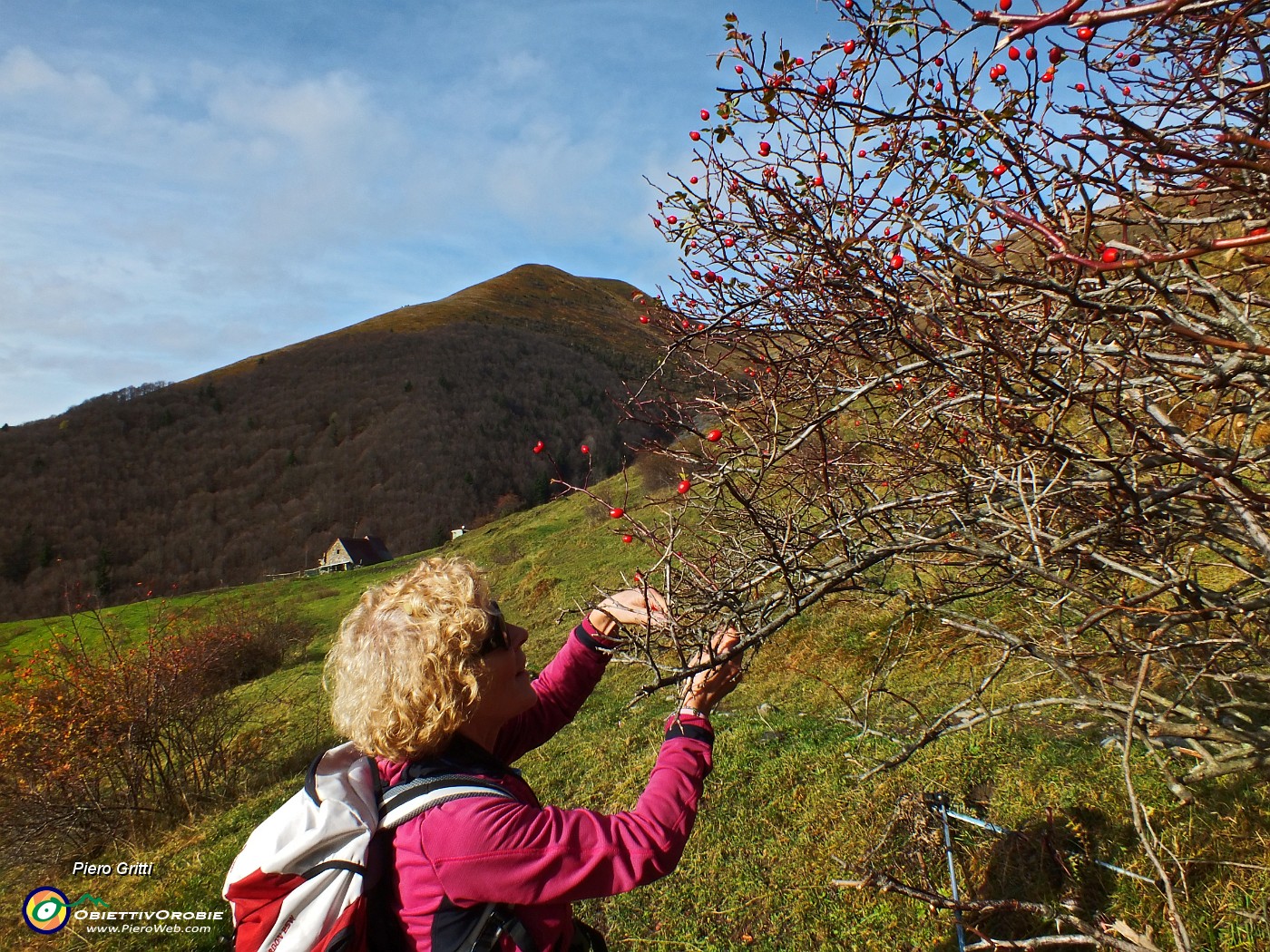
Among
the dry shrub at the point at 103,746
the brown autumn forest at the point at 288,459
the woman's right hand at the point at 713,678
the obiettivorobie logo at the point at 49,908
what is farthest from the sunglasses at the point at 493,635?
the brown autumn forest at the point at 288,459

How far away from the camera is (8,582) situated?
54062 mm

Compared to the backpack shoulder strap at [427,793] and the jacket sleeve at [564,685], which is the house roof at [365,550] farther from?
the backpack shoulder strap at [427,793]

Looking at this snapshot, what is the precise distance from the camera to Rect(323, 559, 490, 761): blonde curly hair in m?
1.59

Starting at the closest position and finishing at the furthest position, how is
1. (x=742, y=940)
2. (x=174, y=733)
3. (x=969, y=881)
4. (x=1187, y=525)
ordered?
1. (x=1187, y=525)
2. (x=969, y=881)
3. (x=742, y=940)
4. (x=174, y=733)

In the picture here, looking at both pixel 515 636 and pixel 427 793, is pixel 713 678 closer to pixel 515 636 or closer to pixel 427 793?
pixel 515 636

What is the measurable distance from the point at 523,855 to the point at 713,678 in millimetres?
628

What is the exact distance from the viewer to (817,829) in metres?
4.17

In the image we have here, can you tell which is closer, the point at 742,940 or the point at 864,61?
the point at 864,61

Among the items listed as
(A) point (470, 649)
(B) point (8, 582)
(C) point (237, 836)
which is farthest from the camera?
(B) point (8, 582)

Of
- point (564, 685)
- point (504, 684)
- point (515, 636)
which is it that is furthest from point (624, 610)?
point (504, 684)

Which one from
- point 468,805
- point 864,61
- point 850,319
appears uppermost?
point 864,61

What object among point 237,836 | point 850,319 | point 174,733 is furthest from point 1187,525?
point 174,733

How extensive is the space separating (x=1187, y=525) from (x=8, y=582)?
2866 inches

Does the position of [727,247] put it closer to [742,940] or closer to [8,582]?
[742,940]
